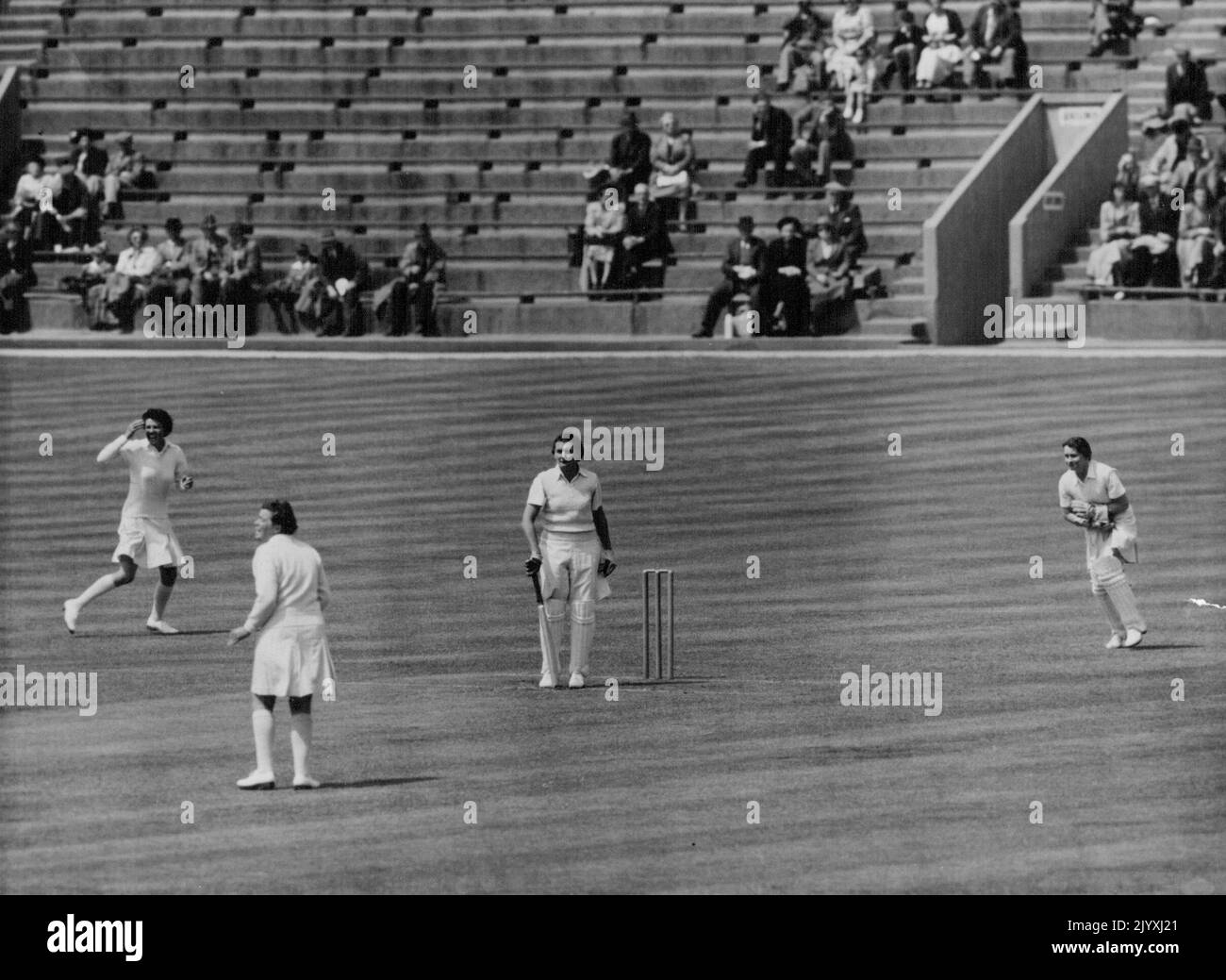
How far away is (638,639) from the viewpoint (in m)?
23.9

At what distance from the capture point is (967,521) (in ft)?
90.9

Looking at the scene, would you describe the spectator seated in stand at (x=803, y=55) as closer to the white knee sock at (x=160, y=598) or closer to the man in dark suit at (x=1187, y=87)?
the man in dark suit at (x=1187, y=87)

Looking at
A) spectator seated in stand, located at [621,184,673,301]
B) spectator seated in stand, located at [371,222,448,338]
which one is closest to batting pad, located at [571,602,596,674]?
spectator seated in stand, located at [371,222,448,338]

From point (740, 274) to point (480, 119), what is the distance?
6.89 meters

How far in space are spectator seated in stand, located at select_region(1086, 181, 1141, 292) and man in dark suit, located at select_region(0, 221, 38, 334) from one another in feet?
45.9

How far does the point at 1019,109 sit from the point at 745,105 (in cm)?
389

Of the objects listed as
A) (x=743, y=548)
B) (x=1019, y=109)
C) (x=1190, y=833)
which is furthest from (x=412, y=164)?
(x=1190, y=833)

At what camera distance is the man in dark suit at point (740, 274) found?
34.6 meters

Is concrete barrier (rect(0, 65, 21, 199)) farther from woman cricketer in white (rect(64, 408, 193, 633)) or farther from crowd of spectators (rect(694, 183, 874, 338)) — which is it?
woman cricketer in white (rect(64, 408, 193, 633))

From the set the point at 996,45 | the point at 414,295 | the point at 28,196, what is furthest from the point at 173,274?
the point at 996,45

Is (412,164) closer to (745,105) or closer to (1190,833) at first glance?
(745,105)

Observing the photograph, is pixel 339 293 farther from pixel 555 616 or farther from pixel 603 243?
pixel 555 616

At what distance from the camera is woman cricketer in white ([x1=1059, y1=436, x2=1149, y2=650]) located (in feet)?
75.6

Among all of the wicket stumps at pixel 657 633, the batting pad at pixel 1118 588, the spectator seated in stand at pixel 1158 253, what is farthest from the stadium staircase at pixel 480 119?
the wicket stumps at pixel 657 633
